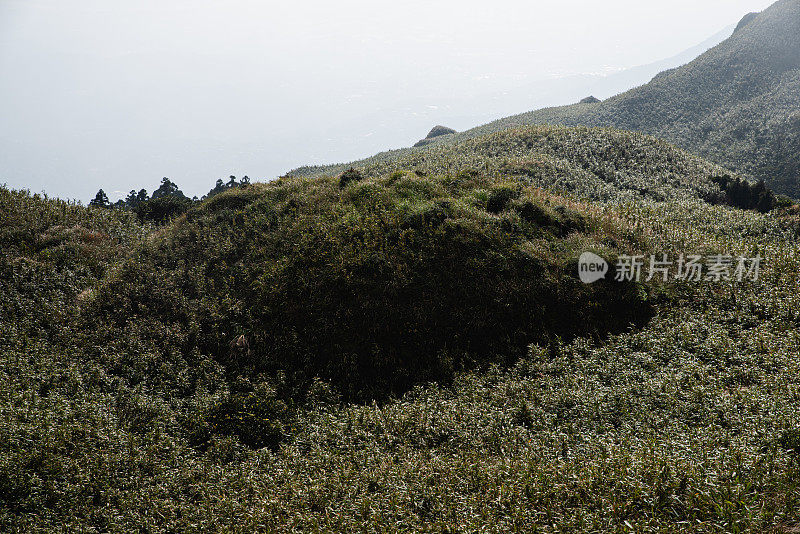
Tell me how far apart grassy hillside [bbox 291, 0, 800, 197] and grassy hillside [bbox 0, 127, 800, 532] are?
134 feet

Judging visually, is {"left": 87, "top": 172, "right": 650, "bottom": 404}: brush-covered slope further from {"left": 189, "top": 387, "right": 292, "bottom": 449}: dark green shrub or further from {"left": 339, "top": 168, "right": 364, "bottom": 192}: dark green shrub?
{"left": 339, "top": 168, "right": 364, "bottom": 192}: dark green shrub

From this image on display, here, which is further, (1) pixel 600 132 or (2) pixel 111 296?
(1) pixel 600 132

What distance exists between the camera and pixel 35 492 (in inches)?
360

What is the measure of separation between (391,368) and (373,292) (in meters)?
3.29

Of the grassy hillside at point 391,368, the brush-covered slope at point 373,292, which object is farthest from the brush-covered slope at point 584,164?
the brush-covered slope at point 373,292

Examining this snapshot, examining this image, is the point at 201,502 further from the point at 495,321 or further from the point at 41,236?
the point at 41,236

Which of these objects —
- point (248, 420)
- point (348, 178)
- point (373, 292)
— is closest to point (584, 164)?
point (348, 178)

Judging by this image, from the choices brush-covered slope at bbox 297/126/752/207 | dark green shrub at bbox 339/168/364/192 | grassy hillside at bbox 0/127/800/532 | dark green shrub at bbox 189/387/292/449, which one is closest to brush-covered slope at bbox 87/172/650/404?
grassy hillside at bbox 0/127/800/532

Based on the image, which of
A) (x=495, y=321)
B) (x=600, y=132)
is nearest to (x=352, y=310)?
(x=495, y=321)

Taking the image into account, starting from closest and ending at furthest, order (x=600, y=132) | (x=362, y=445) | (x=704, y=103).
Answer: (x=362, y=445)
(x=600, y=132)
(x=704, y=103)

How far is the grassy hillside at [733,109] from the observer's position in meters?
57.0

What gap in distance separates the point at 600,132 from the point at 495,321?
35.0 m

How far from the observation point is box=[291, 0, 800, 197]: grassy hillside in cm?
5697

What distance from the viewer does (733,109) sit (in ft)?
226
